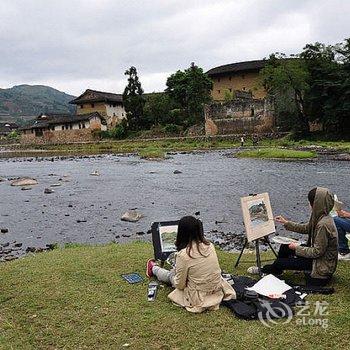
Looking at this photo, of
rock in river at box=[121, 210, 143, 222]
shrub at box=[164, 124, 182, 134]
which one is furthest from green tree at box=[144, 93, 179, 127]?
rock in river at box=[121, 210, 143, 222]

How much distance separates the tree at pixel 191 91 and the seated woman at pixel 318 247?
54545 millimetres

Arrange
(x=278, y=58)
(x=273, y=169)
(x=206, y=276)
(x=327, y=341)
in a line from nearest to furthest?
(x=327, y=341) < (x=206, y=276) < (x=273, y=169) < (x=278, y=58)

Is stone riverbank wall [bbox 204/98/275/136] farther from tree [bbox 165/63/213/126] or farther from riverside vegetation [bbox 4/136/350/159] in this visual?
tree [bbox 165/63/213/126]

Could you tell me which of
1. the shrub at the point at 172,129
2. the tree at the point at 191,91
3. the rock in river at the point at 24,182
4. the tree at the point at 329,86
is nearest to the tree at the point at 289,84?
the tree at the point at 329,86

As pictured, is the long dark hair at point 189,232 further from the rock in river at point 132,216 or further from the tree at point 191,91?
the tree at point 191,91

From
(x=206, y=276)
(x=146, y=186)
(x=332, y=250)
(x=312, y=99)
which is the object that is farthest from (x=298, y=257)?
(x=312, y=99)

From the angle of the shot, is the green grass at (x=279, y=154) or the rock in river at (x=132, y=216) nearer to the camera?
the rock in river at (x=132, y=216)

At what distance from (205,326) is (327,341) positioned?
1389mm

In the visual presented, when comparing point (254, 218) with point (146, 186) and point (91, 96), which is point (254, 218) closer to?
point (146, 186)

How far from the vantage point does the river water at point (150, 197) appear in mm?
13414

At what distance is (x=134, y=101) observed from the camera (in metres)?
61.2

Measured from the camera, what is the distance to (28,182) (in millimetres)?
25438

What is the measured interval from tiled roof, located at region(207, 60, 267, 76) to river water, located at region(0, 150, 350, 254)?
38.8 m

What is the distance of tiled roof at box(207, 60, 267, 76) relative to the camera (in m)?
66.6
